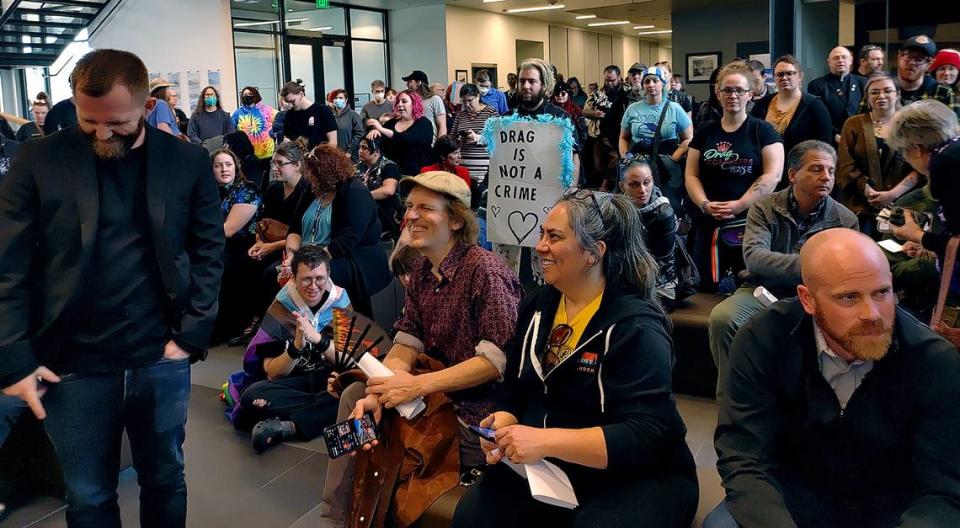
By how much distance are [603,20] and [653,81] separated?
55.7 ft

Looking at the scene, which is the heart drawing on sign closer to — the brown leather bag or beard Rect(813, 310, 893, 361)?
the brown leather bag

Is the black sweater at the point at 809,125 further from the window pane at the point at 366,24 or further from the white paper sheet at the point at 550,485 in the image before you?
the window pane at the point at 366,24

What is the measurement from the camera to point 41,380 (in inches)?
87.7

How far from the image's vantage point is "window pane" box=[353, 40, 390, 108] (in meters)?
17.4

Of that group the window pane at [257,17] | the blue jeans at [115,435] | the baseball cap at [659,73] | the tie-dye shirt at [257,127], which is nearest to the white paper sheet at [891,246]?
the blue jeans at [115,435]

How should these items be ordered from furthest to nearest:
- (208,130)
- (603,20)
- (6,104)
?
(603,20), (6,104), (208,130)

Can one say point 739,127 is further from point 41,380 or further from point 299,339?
point 41,380

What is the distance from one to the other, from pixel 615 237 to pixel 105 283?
1.43m

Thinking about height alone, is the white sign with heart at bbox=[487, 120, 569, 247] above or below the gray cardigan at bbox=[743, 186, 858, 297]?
above

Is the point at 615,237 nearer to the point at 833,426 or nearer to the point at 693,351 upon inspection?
the point at 833,426

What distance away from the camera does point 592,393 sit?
2.20 meters

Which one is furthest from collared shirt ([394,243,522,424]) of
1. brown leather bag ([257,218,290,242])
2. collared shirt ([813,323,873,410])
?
brown leather bag ([257,218,290,242])

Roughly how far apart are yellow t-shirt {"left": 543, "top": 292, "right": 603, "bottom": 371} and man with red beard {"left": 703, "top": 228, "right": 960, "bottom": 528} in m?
0.43

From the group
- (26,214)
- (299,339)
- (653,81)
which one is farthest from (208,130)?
(26,214)
